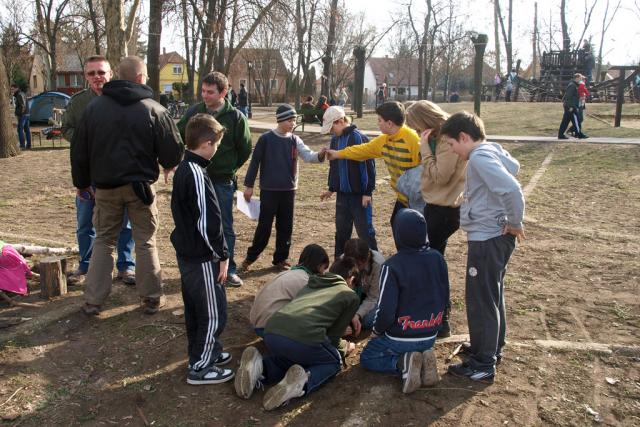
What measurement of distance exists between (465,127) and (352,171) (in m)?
1.86

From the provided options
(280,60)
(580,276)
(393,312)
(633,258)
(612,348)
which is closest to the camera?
(393,312)

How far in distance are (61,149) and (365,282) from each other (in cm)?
1390

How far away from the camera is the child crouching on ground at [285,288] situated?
3857 millimetres

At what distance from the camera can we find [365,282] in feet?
14.8

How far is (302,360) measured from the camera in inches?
137

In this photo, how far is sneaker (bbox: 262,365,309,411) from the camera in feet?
10.7

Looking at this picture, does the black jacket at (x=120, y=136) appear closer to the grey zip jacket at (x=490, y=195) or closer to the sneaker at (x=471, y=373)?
A: the grey zip jacket at (x=490, y=195)

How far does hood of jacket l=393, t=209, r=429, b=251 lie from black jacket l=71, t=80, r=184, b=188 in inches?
74.4

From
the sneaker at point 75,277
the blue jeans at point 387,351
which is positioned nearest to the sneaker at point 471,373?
the blue jeans at point 387,351

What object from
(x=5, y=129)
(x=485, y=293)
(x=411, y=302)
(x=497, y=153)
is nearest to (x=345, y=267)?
(x=411, y=302)

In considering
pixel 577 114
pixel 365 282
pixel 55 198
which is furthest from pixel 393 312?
pixel 577 114

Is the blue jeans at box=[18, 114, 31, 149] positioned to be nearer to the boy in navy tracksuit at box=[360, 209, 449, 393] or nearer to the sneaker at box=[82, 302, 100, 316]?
the sneaker at box=[82, 302, 100, 316]

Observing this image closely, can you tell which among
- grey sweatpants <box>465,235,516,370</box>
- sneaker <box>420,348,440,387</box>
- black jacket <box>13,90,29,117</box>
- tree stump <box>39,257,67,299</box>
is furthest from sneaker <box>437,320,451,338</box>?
black jacket <box>13,90,29,117</box>

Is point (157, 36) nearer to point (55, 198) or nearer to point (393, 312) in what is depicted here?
point (55, 198)
